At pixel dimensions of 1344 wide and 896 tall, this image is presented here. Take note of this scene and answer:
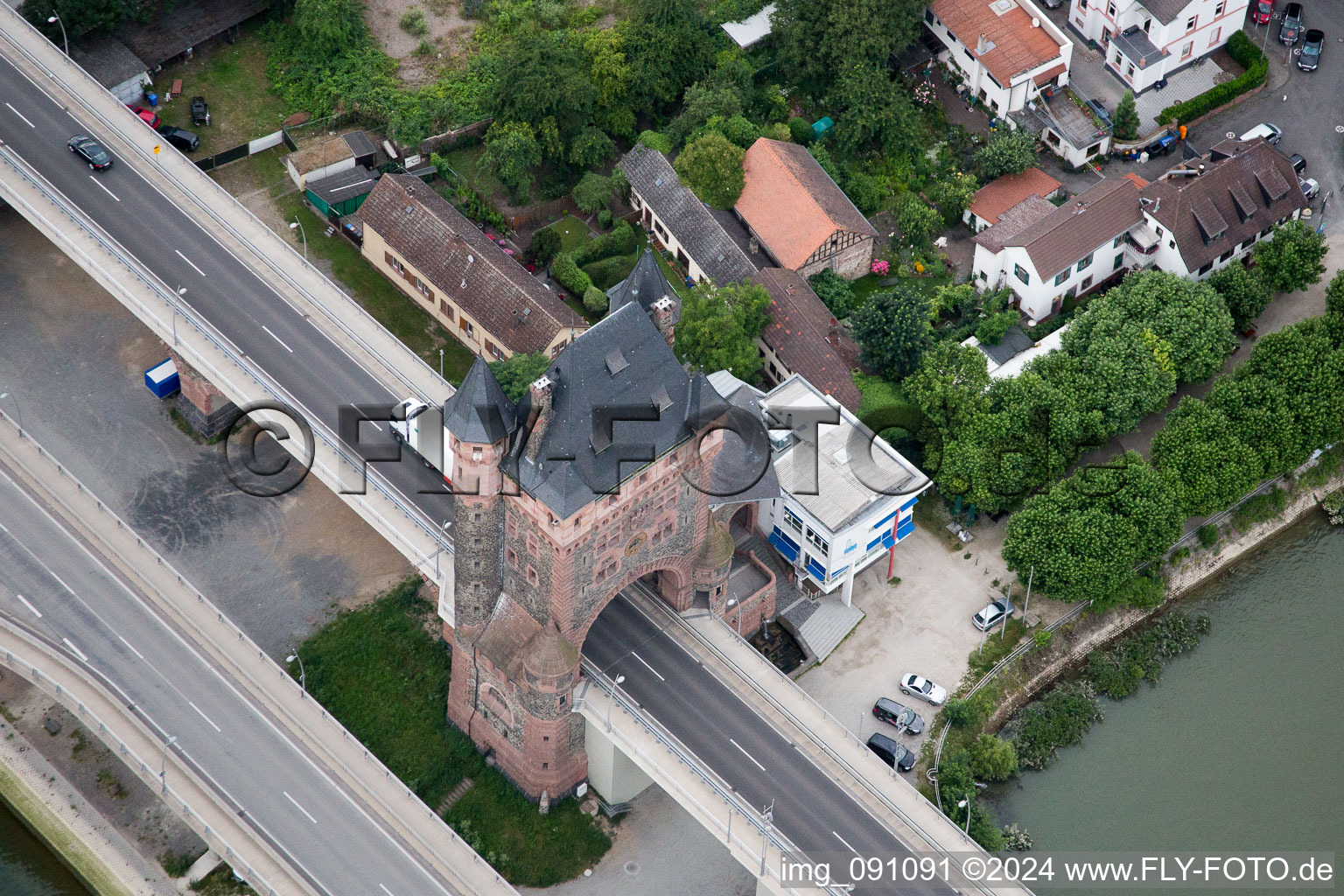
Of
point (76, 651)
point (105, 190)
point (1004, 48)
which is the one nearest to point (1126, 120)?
point (1004, 48)

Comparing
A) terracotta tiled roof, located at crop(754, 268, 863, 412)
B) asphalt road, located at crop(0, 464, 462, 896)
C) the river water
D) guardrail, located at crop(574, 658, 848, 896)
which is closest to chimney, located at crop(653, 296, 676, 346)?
guardrail, located at crop(574, 658, 848, 896)

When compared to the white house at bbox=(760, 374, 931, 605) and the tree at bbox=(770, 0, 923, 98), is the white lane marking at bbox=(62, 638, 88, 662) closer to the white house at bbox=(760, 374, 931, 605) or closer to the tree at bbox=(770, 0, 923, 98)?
the white house at bbox=(760, 374, 931, 605)

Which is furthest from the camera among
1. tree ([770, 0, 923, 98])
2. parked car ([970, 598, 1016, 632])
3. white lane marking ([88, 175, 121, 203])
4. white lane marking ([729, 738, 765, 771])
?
tree ([770, 0, 923, 98])

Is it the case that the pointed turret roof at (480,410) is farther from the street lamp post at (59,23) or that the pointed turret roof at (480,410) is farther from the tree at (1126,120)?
the tree at (1126,120)

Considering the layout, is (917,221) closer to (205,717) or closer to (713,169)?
(713,169)

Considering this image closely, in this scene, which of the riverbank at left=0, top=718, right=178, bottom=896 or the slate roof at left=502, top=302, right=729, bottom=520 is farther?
the riverbank at left=0, top=718, right=178, bottom=896

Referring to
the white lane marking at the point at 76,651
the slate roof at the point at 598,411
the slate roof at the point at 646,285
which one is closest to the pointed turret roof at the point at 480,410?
the slate roof at the point at 598,411
